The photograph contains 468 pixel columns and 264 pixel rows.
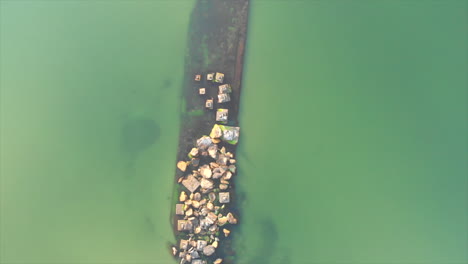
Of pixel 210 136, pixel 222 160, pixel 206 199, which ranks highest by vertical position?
pixel 210 136

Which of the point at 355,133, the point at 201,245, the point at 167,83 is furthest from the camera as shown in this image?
the point at 167,83

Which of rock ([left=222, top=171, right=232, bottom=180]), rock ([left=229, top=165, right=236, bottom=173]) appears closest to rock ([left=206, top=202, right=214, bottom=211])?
rock ([left=222, top=171, right=232, bottom=180])

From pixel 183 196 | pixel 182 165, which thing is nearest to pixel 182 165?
pixel 182 165

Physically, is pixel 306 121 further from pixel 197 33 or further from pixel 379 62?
pixel 197 33

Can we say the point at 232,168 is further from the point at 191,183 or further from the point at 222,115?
the point at 222,115

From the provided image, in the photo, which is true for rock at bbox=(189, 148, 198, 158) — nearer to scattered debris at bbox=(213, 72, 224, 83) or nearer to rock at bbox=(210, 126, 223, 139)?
rock at bbox=(210, 126, 223, 139)

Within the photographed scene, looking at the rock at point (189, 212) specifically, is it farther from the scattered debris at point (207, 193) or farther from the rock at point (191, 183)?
the rock at point (191, 183)
